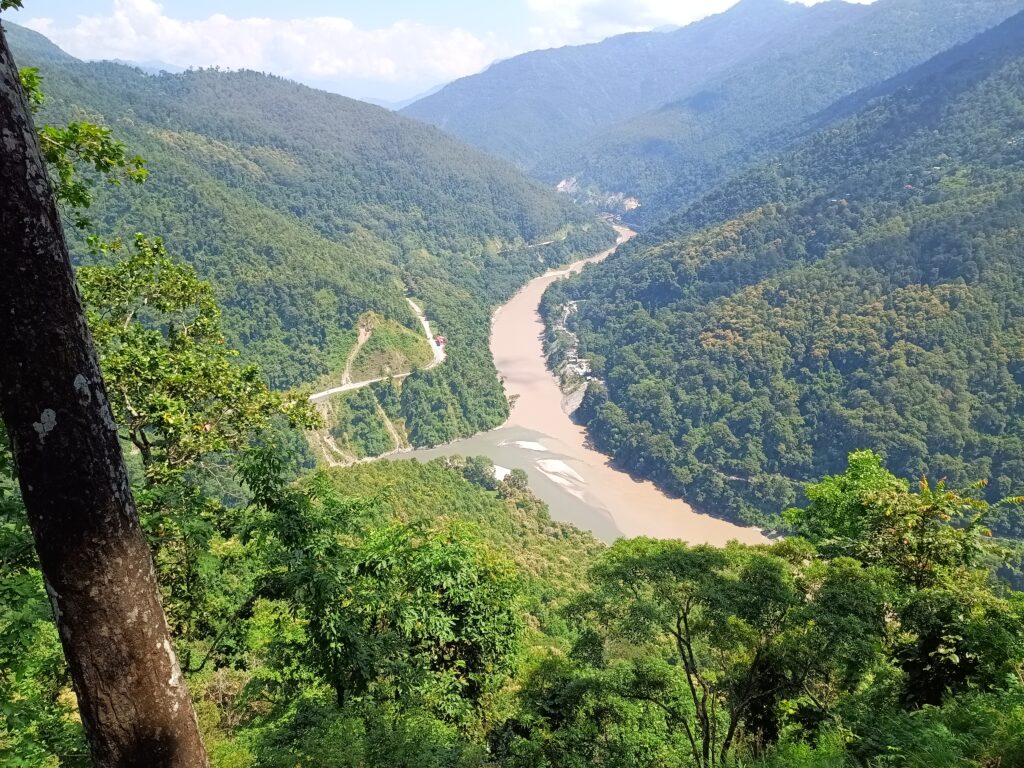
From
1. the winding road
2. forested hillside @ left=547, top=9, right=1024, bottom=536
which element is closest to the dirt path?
the winding road

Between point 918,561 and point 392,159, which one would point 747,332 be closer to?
point 918,561

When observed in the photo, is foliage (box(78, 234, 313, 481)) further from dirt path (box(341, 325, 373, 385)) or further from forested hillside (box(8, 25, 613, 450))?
dirt path (box(341, 325, 373, 385))

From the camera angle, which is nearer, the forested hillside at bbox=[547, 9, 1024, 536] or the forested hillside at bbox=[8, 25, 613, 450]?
the forested hillside at bbox=[547, 9, 1024, 536]

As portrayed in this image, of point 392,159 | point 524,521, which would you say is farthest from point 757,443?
point 392,159

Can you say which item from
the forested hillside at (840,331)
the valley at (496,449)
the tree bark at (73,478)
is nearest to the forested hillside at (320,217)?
the valley at (496,449)

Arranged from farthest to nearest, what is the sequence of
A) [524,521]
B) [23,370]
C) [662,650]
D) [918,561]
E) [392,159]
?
[392,159], [524,521], [662,650], [918,561], [23,370]

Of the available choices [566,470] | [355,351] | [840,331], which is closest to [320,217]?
[355,351]
